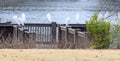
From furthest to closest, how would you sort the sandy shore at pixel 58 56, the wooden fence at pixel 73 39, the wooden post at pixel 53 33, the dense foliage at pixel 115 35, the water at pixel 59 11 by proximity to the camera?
the water at pixel 59 11, the wooden post at pixel 53 33, the wooden fence at pixel 73 39, the dense foliage at pixel 115 35, the sandy shore at pixel 58 56

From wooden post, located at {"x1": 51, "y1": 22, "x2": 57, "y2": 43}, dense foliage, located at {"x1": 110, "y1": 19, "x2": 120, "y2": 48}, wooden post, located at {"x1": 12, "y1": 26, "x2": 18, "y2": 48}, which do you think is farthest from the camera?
wooden post, located at {"x1": 51, "y1": 22, "x2": 57, "y2": 43}

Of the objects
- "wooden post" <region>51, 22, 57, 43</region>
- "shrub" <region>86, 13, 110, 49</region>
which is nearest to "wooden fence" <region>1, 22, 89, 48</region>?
"wooden post" <region>51, 22, 57, 43</region>

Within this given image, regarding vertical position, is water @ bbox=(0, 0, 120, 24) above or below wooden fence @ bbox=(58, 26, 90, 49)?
above

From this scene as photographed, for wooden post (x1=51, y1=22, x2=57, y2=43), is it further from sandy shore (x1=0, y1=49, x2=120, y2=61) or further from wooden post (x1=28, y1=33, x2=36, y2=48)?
sandy shore (x1=0, y1=49, x2=120, y2=61)

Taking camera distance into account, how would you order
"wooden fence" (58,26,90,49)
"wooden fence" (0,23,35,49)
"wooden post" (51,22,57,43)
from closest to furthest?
"wooden fence" (0,23,35,49)
"wooden fence" (58,26,90,49)
"wooden post" (51,22,57,43)

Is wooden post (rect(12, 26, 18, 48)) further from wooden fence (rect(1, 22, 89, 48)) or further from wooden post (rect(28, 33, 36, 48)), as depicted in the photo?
wooden post (rect(28, 33, 36, 48))

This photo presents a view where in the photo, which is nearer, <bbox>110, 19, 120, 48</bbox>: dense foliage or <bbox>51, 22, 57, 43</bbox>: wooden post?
<bbox>110, 19, 120, 48</bbox>: dense foliage

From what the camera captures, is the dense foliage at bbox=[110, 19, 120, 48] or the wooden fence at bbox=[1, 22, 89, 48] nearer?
the dense foliage at bbox=[110, 19, 120, 48]

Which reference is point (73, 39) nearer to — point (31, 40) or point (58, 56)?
point (31, 40)

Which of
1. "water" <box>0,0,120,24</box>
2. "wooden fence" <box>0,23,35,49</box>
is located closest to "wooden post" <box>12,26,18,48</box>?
"wooden fence" <box>0,23,35,49</box>

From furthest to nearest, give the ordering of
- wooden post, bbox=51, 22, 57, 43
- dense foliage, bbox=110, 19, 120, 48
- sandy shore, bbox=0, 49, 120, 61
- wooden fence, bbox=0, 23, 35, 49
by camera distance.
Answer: wooden post, bbox=51, 22, 57, 43 → dense foliage, bbox=110, 19, 120, 48 → wooden fence, bbox=0, 23, 35, 49 → sandy shore, bbox=0, 49, 120, 61

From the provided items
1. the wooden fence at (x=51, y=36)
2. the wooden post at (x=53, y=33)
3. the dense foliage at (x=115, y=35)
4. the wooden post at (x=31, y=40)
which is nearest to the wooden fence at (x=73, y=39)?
the wooden fence at (x=51, y=36)

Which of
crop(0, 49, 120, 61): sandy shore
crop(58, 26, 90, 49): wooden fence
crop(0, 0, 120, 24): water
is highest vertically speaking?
crop(0, 0, 120, 24): water

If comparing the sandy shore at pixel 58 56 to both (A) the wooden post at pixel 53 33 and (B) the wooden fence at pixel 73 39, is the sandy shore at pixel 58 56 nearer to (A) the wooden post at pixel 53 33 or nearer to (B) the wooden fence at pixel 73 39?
(B) the wooden fence at pixel 73 39
